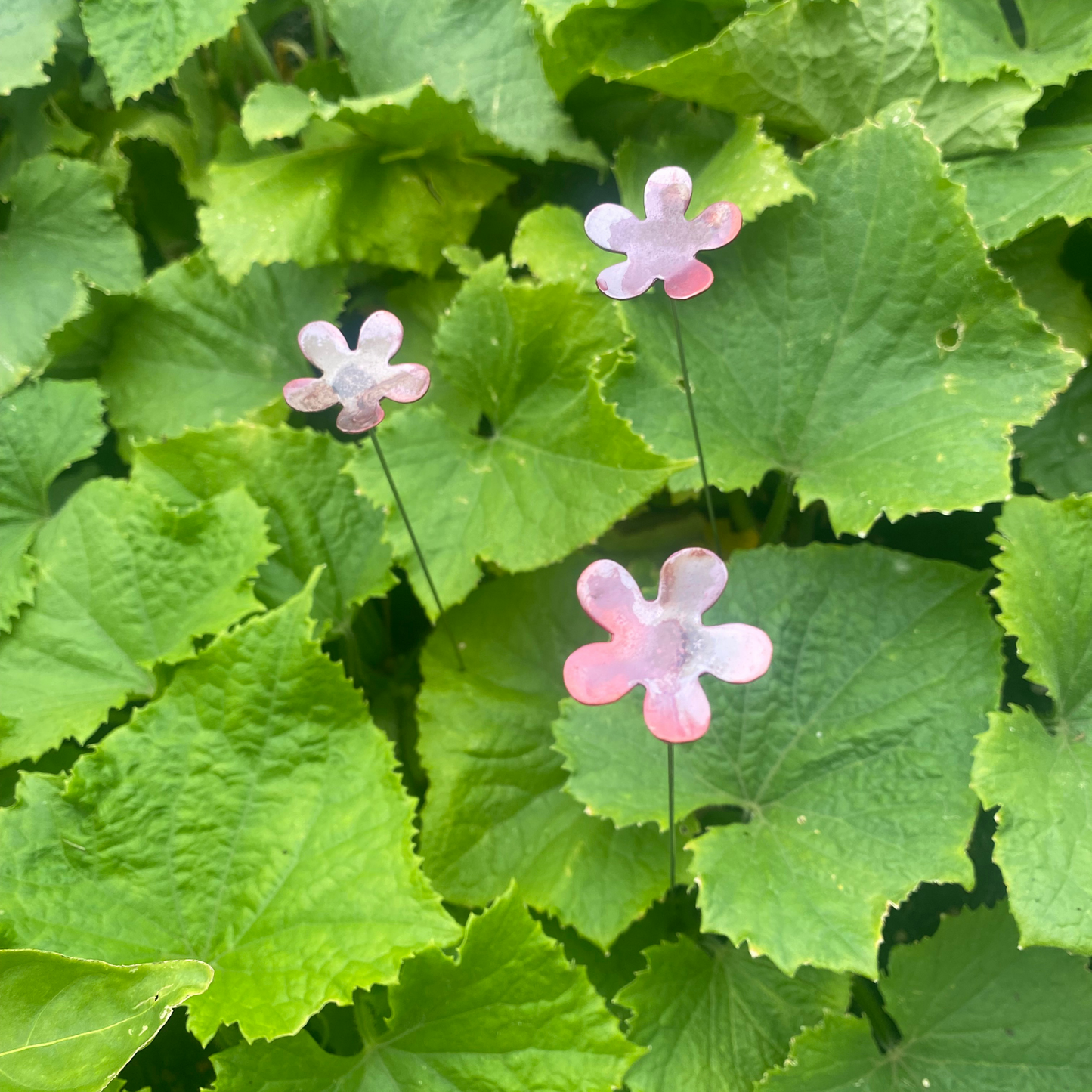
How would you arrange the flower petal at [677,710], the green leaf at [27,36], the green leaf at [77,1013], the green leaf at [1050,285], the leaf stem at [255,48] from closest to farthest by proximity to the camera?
the flower petal at [677,710] → the green leaf at [77,1013] → the green leaf at [1050,285] → the green leaf at [27,36] → the leaf stem at [255,48]

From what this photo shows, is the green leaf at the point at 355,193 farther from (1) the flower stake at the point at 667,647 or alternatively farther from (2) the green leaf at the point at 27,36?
(1) the flower stake at the point at 667,647

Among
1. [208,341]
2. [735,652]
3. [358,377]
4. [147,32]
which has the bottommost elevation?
[208,341]

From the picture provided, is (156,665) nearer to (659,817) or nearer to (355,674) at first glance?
(355,674)

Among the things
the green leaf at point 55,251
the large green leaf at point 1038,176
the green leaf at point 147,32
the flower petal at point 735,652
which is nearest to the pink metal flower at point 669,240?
the flower petal at point 735,652

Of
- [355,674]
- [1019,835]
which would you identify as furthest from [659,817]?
[355,674]

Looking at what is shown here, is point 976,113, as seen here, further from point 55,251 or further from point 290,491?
point 55,251

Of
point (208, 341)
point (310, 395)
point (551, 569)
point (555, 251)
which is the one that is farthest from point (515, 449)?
point (208, 341)
